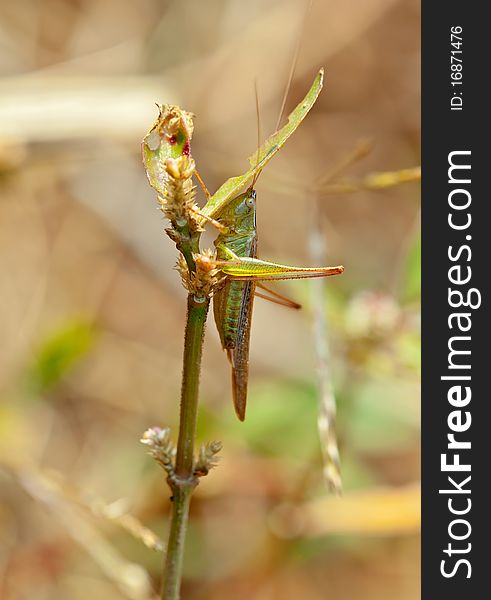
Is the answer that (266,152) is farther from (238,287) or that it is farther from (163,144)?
(238,287)

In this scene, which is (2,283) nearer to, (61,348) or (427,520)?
(61,348)

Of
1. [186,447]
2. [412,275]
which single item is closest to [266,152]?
[186,447]

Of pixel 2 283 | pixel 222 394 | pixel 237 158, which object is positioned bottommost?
pixel 222 394

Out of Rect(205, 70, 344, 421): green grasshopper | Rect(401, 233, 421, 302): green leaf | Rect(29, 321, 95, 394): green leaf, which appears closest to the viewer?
Rect(205, 70, 344, 421): green grasshopper

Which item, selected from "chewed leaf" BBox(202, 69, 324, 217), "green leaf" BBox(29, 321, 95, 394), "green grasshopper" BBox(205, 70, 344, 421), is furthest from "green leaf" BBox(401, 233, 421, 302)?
"chewed leaf" BBox(202, 69, 324, 217)

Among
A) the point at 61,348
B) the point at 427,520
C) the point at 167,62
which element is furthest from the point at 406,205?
the point at 427,520

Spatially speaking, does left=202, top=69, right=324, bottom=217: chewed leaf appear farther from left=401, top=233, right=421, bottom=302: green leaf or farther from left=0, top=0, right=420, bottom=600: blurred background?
left=401, top=233, right=421, bottom=302: green leaf

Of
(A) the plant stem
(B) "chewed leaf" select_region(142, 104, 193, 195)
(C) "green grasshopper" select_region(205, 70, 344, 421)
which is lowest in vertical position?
(A) the plant stem
